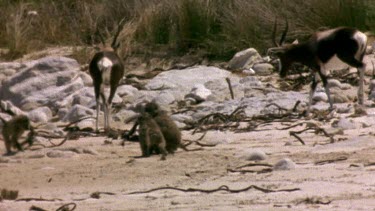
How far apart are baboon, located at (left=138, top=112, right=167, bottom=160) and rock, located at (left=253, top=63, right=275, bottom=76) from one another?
23.1 ft

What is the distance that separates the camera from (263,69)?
18.9 metres

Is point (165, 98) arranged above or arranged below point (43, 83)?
above

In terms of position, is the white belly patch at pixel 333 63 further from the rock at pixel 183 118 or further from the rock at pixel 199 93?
the rock at pixel 183 118

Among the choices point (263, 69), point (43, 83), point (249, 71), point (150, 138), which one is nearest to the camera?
point (150, 138)

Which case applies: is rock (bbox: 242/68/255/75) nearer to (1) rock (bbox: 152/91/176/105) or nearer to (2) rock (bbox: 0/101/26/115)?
(1) rock (bbox: 152/91/176/105)

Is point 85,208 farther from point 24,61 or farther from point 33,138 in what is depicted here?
point 24,61

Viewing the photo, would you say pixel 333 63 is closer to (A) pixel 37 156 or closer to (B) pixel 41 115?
(B) pixel 41 115

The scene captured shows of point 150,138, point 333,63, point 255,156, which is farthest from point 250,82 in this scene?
point 255,156

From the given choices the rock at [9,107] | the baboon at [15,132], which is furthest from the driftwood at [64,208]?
the rock at [9,107]

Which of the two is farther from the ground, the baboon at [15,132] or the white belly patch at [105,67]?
the white belly patch at [105,67]

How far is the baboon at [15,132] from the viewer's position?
42.5ft

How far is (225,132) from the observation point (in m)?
13.6

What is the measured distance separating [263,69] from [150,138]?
751cm

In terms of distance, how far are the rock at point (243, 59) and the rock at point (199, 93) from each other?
2.14m
